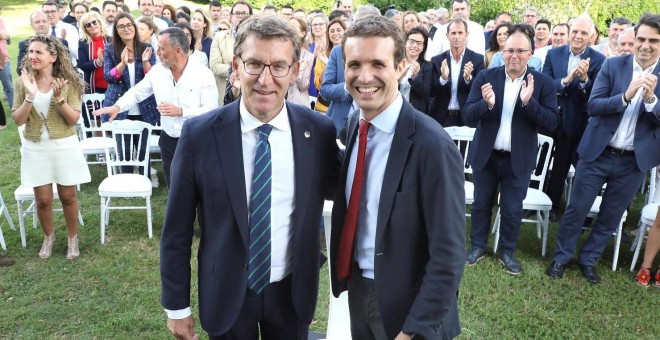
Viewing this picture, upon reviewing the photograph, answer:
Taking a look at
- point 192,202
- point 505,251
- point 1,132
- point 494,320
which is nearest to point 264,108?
→ point 192,202

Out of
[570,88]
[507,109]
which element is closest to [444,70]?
[570,88]

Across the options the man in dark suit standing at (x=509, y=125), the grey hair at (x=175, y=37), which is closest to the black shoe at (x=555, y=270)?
the man in dark suit standing at (x=509, y=125)

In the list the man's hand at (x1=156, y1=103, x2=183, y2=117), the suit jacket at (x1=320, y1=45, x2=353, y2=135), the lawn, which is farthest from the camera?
the suit jacket at (x1=320, y1=45, x2=353, y2=135)

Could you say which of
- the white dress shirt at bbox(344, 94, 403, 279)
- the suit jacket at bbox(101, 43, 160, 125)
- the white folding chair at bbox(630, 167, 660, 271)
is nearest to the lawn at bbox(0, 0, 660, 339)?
the white folding chair at bbox(630, 167, 660, 271)

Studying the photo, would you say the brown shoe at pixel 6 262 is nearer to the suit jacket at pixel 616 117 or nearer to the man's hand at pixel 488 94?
the man's hand at pixel 488 94

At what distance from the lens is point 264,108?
2016 millimetres

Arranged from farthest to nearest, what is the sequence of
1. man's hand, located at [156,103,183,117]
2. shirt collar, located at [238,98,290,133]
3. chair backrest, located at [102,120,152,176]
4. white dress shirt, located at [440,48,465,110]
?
white dress shirt, located at [440,48,465,110] → chair backrest, located at [102,120,152,176] → man's hand, located at [156,103,183,117] → shirt collar, located at [238,98,290,133]

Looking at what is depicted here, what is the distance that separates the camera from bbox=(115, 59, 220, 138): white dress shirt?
5.14 m

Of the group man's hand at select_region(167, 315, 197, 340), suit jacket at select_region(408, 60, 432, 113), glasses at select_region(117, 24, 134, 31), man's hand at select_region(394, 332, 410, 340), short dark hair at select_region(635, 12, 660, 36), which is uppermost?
short dark hair at select_region(635, 12, 660, 36)

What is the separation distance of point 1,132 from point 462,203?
942 cm

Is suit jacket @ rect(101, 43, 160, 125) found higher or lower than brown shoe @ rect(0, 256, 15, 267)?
higher

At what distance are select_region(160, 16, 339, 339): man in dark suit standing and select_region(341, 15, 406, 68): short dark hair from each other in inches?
10.0

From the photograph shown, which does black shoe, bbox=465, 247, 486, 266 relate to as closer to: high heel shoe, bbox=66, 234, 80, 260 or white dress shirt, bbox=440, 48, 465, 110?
white dress shirt, bbox=440, 48, 465, 110

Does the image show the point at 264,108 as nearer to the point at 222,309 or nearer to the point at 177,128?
the point at 222,309
